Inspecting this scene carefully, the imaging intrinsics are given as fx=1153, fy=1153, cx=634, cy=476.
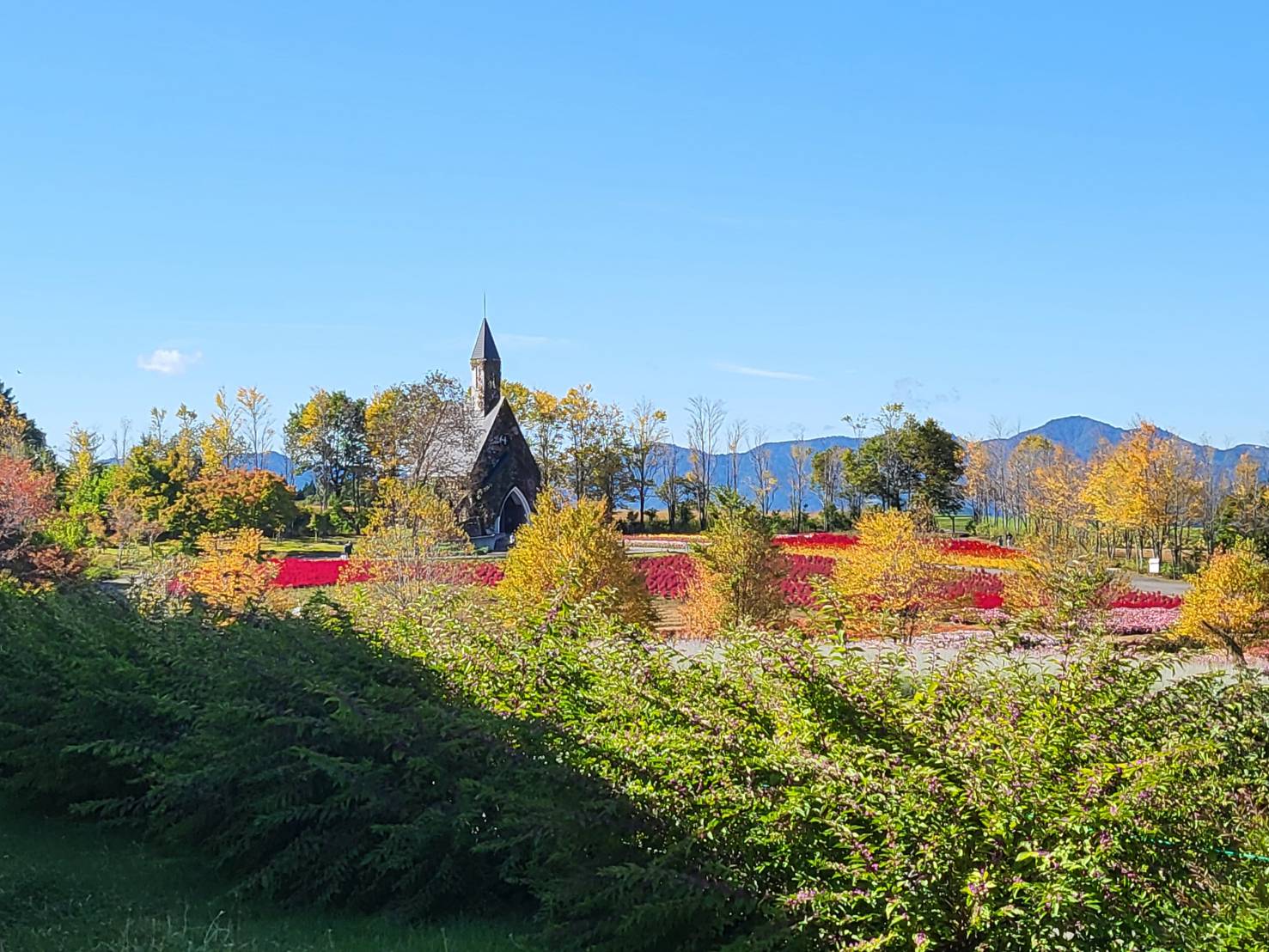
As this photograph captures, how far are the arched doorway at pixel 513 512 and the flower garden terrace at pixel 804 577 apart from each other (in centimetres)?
843

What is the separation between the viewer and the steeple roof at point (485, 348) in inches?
1823

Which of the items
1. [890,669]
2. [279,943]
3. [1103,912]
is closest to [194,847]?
[279,943]

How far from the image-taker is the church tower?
1816 inches

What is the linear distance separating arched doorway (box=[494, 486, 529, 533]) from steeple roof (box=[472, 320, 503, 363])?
7015 mm

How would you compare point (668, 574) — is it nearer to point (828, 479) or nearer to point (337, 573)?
point (337, 573)

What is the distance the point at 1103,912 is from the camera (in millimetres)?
4023

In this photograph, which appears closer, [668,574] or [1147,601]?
[1147,601]

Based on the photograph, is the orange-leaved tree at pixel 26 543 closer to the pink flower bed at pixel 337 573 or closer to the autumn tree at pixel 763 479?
the pink flower bed at pixel 337 573

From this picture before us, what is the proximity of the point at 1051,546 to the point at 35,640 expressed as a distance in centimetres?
1823

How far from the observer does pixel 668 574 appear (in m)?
28.4

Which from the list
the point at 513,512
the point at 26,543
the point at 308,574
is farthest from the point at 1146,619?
the point at 513,512

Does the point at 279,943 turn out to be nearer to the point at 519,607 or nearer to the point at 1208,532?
the point at 519,607

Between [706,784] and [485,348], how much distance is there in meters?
42.5

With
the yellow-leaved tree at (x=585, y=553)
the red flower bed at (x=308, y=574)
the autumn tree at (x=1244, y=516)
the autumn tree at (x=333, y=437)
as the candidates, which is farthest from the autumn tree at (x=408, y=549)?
the autumn tree at (x=333, y=437)
